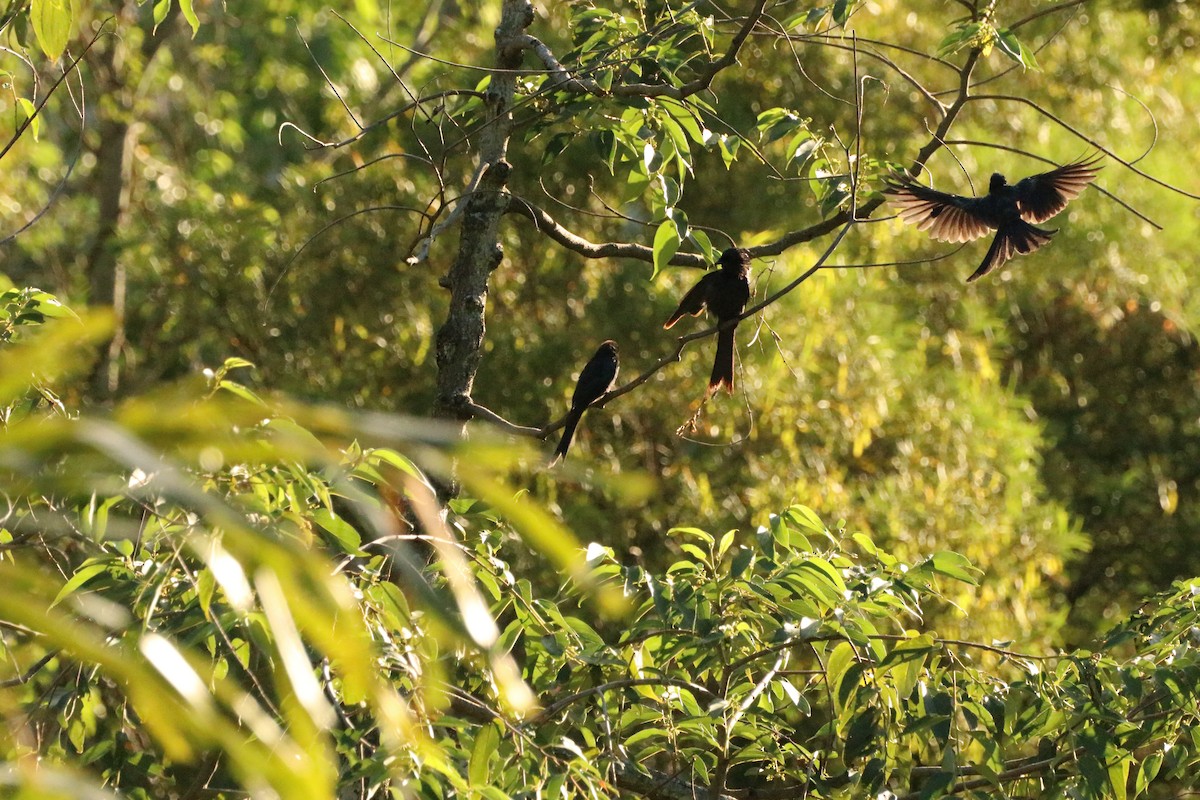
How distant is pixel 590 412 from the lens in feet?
17.6

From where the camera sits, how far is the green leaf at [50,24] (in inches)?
69.2

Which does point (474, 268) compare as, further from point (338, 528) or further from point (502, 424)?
point (338, 528)

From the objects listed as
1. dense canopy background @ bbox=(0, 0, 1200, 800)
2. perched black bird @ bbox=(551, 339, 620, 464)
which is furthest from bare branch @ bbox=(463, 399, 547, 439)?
perched black bird @ bbox=(551, 339, 620, 464)

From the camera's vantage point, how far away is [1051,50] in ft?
24.0

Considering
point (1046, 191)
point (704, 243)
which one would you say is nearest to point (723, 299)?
point (1046, 191)

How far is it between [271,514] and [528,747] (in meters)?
0.52

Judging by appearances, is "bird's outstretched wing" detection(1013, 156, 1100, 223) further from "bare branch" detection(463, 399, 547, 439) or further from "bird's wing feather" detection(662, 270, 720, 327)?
"bare branch" detection(463, 399, 547, 439)

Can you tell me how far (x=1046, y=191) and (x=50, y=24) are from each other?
2.34 meters

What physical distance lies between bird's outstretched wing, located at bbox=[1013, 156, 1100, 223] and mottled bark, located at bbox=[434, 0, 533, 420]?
1.40m

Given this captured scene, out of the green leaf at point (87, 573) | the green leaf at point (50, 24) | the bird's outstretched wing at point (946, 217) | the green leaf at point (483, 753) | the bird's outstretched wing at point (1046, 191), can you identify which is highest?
the bird's outstretched wing at point (1046, 191)

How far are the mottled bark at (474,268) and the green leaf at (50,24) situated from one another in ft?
2.46

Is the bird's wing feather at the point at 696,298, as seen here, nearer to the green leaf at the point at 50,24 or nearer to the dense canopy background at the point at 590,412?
the dense canopy background at the point at 590,412

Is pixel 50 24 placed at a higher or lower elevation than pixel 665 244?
lower

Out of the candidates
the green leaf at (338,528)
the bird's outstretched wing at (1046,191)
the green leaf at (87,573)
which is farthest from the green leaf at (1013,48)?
the green leaf at (87,573)
